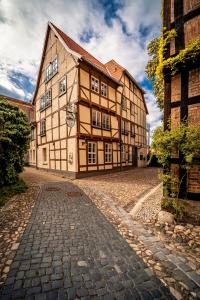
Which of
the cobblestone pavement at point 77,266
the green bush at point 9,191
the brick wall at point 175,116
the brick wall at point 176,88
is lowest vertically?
the cobblestone pavement at point 77,266

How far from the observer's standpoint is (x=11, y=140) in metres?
7.31

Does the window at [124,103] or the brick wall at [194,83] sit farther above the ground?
the window at [124,103]

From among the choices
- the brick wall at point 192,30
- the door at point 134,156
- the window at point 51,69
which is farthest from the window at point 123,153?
the brick wall at point 192,30

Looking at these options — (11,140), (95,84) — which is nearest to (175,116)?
(11,140)

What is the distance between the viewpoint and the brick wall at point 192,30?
506 cm

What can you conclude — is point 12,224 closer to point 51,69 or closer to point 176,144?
point 176,144

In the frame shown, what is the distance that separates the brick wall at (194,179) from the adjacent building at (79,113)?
310 inches

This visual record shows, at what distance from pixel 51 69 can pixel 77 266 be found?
16.2m

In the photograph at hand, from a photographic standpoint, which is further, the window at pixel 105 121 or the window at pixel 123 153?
the window at pixel 123 153

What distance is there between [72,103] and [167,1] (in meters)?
7.78

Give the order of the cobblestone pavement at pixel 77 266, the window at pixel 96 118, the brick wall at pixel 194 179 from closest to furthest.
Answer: the cobblestone pavement at pixel 77 266, the brick wall at pixel 194 179, the window at pixel 96 118

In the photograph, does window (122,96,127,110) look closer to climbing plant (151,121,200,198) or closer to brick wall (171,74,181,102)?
brick wall (171,74,181,102)

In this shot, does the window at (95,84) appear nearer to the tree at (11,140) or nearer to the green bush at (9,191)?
the tree at (11,140)

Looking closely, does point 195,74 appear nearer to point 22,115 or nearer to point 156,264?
point 156,264
